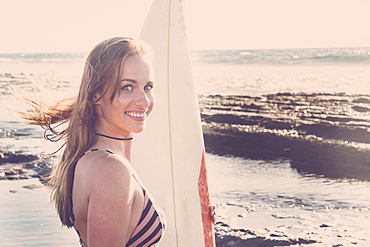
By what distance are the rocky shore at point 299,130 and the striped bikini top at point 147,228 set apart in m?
6.79

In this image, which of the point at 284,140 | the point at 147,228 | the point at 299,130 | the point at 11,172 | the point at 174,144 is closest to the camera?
the point at 147,228

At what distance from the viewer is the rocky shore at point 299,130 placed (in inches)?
356

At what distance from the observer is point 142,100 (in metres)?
1.88

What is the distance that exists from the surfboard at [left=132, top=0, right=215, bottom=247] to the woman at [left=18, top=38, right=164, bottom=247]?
1.72m

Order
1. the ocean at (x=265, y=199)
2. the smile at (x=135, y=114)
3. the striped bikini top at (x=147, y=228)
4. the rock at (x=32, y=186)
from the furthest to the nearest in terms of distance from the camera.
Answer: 1. the rock at (x=32, y=186)
2. the ocean at (x=265, y=199)
3. the smile at (x=135, y=114)
4. the striped bikini top at (x=147, y=228)

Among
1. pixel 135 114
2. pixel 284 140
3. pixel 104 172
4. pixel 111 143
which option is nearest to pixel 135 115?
pixel 135 114

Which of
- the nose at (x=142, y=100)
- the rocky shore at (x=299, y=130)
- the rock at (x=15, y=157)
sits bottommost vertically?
the rocky shore at (x=299, y=130)

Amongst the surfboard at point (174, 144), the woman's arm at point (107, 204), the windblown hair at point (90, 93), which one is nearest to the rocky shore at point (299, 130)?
the surfboard at point (174, 144)

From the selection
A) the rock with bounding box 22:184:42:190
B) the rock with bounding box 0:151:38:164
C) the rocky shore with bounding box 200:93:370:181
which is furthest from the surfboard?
the rocky shore with bounding box 200:93:370:181

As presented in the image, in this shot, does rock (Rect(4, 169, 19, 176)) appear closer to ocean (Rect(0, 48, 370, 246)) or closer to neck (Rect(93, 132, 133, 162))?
→ ocean (Rect(0, 48, 370, 246))

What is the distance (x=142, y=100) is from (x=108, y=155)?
0.28m

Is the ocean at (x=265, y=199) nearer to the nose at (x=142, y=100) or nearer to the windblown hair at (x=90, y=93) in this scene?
the windblown hair at (x=90, y=93)

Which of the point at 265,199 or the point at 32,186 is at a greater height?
the point at 32,186

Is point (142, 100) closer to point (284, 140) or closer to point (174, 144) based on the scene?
point (174, 144)
